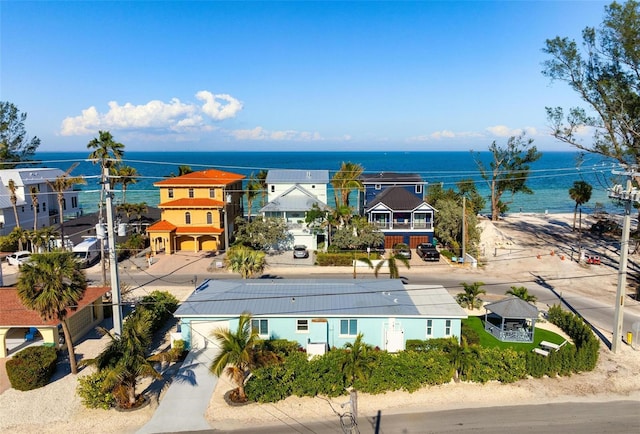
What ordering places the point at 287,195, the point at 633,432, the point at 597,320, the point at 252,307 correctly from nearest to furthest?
the point at 633,432
the point at 252,307
the point at 597,320
the point at 287,195

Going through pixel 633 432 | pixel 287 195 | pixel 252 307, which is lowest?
pixel 633 432

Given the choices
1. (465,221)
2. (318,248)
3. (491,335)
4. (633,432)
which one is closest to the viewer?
(633,432)

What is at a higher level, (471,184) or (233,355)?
(471,184)

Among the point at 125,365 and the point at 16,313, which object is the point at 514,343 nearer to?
the point at 125,365

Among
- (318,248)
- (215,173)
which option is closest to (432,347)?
(318,248)

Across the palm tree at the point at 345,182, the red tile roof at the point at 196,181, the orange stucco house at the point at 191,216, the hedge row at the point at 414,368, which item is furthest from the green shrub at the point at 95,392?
the palm tree at the point at 345,182

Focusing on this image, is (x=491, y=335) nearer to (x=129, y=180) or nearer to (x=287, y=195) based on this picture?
(x=287, y=195)

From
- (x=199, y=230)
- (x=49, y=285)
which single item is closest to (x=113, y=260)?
(x=49, y=285)
